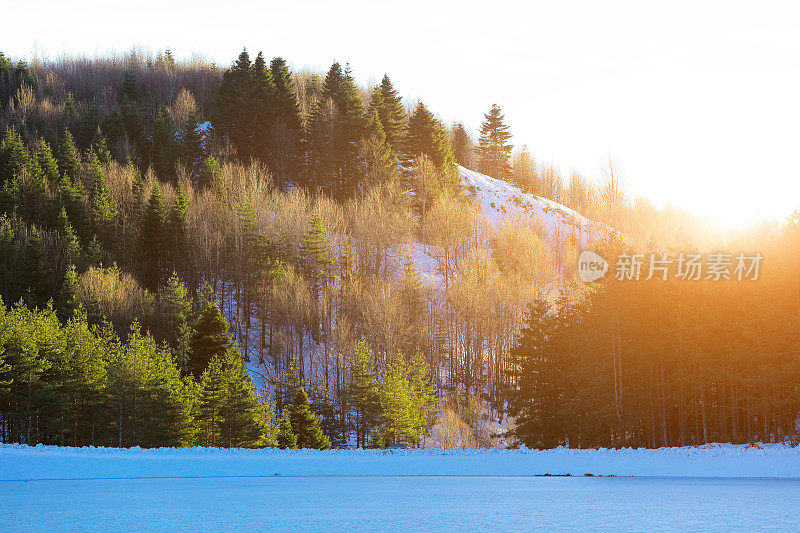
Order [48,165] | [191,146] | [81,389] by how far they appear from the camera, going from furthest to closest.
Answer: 1. [191,146]
2. [48,165]
3. [81,389]

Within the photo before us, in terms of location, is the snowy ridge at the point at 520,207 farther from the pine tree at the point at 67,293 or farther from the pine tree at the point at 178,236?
the pine tree at the point at 67,293

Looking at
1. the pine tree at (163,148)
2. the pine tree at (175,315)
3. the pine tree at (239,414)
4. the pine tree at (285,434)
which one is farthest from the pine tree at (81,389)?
the pine tree at (163,148)

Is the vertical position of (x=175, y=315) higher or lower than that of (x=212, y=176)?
lower

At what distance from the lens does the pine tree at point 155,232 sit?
6831 cm

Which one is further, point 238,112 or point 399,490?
point 238,112

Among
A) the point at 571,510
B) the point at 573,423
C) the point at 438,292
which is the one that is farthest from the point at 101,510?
the point at 438,292

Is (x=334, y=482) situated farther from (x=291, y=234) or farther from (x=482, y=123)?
(x=482, y=123)

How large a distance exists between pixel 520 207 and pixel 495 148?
59.6 feet

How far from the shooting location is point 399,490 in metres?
16.1

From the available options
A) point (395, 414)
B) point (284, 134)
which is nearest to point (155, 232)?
point (284, 134)

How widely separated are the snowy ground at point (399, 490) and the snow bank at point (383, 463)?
A: 6 centimetres

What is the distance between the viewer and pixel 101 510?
12.5 metres

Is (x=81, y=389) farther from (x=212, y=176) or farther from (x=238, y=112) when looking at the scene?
(x=238, y=112)

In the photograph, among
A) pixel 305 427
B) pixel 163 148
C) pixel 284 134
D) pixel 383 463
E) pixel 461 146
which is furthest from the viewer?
pixel 461 146
